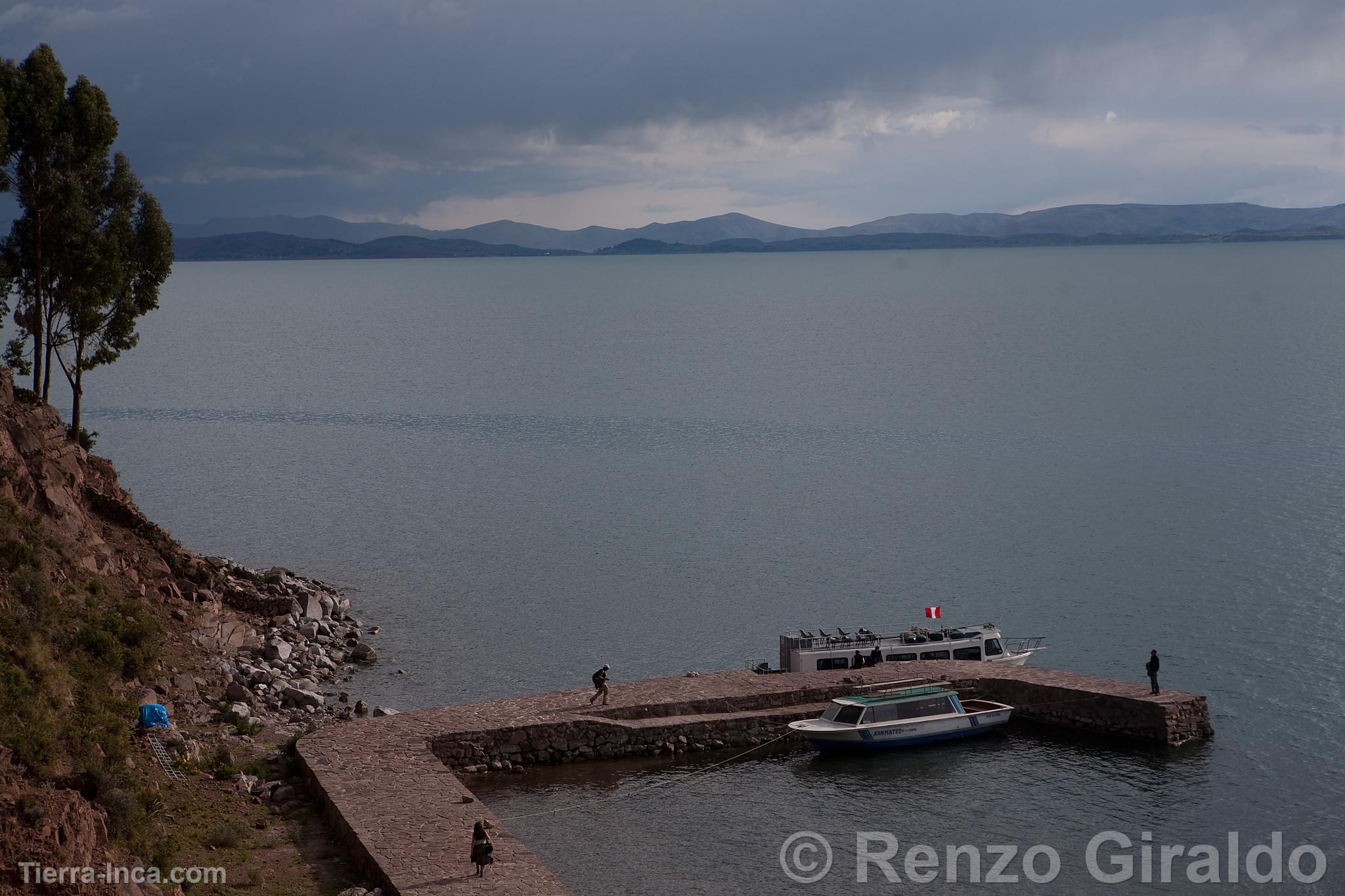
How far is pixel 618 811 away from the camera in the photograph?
3288 centimetres

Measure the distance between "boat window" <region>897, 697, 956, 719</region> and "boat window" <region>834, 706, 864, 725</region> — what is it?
1.39 m

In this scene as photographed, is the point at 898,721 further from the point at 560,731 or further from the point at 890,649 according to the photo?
the point at 560,731

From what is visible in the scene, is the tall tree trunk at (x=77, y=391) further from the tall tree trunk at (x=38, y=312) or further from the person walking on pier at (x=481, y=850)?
the person walking on pier at (x=481, y=850)

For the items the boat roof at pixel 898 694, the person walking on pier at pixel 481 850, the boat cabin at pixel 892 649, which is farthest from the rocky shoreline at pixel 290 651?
the boat cabin at pixel 892 649

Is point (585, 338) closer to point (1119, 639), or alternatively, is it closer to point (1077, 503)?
point (1077, 503)

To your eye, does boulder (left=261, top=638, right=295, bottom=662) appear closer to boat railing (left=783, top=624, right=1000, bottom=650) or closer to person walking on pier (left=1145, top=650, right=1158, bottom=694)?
boat railing (left=783, top=624, right=1000, bottom=650)

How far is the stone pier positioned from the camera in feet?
90.6

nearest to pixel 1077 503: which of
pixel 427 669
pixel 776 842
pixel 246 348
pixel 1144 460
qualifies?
pixel 1144 460

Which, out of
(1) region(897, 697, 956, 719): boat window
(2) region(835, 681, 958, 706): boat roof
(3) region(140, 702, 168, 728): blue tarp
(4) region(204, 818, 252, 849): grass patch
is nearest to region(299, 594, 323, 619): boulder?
(3) region(140, 702, 168, 728): blue tarp

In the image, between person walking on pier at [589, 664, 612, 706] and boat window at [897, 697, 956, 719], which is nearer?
person walking on pier at [589, 664, 612, 706]

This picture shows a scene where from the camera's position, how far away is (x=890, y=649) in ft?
144

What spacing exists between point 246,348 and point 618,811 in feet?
542

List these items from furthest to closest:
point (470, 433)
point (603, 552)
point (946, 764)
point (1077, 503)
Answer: point (470, 433), point (1077, 503), point (603, 552), point (946, 764)

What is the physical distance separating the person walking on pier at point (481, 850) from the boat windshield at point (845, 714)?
14272mm
